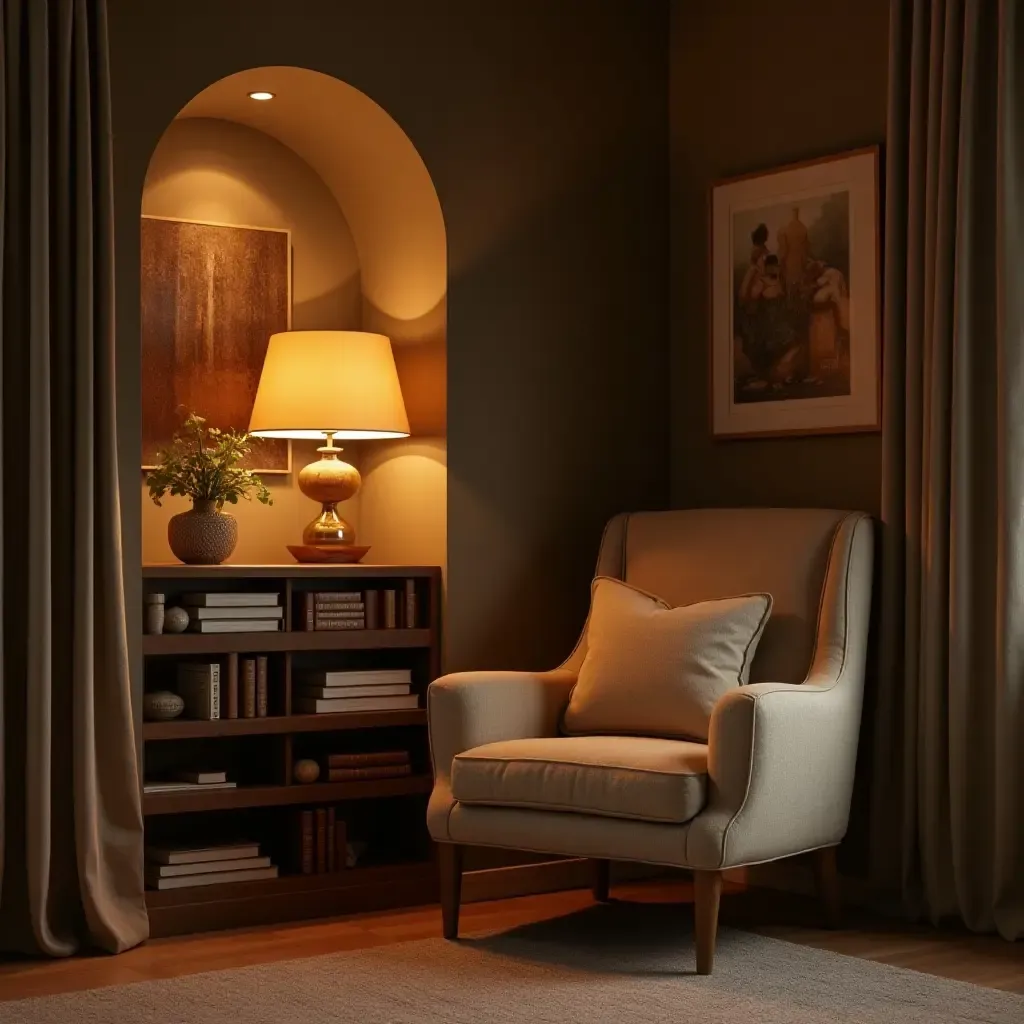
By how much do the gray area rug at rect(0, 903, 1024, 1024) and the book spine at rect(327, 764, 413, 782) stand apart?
1.96ft

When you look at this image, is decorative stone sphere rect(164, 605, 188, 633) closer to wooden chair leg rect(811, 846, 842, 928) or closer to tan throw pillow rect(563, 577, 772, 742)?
tan throw pillow rect(563, 577, 772, 742)

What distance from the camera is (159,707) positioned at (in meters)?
3.87

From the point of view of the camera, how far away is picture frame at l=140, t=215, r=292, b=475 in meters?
4.34

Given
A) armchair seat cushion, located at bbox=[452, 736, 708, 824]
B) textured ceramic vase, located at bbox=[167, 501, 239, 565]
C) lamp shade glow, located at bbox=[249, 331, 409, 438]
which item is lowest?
armchair seat cushion, located at bbox=[452, 736, 708, 824]

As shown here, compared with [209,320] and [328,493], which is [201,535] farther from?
[209,320]

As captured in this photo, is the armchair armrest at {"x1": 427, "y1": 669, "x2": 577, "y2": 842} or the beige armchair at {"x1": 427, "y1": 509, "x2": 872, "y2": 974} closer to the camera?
the beige armchair at {"x1": 427, "y1": 509, "x2": 872, "y2": 974}

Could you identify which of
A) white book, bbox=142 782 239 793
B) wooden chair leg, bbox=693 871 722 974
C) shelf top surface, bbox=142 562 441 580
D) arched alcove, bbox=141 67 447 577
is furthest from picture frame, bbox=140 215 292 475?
wooden chair leg, bbox=693 871 722 974

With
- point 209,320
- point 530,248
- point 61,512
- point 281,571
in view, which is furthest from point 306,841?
point 530,248

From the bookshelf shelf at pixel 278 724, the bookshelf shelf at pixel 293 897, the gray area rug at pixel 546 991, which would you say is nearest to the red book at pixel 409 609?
the bookshelf shelf at pixel 278 724

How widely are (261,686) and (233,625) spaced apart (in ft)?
0.58

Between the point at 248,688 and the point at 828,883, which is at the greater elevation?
the point at 248,688

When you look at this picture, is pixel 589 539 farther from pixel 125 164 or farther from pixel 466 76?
pixel 125 164

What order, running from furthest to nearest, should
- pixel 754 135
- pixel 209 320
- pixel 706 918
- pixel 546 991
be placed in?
1. pixel 754 135
2. pixel 209 320
3. pixel 706 918
4. pixel 546 991

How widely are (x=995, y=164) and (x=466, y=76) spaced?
146cm
